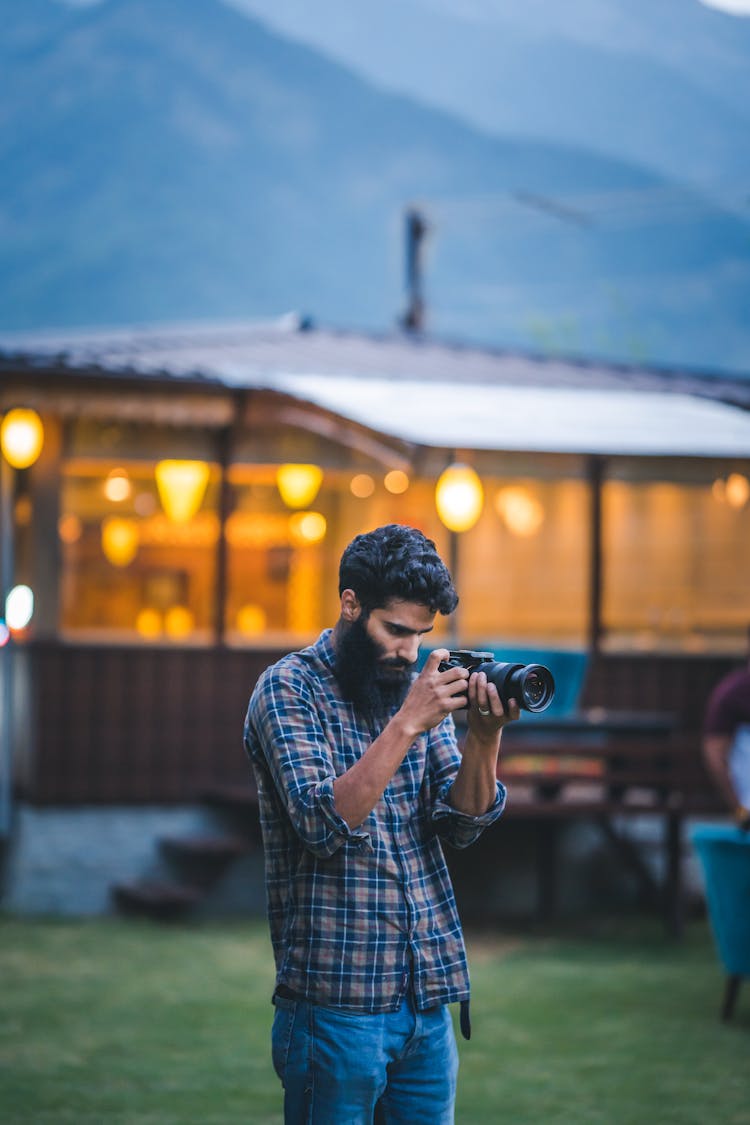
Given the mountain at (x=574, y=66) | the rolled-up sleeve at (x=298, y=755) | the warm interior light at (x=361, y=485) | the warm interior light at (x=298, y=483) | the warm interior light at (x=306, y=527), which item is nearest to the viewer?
the rolled-up sleeve at (x=298, y=755)

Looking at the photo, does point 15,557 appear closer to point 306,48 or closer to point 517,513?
point 517,513

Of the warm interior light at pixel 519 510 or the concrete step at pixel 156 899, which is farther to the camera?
the warm interior light at pixel 519 510

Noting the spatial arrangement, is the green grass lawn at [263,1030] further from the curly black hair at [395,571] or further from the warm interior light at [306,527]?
the curly black hair at [395,571]

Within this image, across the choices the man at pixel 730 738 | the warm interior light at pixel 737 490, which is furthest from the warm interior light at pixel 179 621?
the man at pixel 730 738

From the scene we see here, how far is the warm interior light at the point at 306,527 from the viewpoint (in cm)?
1022

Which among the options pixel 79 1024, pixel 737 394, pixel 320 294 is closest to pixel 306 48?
pixel 320 294

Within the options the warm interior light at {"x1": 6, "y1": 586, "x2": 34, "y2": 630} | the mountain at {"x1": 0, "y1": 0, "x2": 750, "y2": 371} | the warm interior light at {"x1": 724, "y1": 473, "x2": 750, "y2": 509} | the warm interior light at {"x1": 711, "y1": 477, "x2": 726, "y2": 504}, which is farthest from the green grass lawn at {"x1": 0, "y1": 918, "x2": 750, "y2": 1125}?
the mountain at {"x1": 0, "y1": 0, "x2": 750, "y2": 371}

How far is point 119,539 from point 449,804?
23.7 ft

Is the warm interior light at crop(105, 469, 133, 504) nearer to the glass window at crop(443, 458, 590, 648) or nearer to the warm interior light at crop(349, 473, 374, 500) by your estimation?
the warm interior light at crop(349, 473, 374, 500)

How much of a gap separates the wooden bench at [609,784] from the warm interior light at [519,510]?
68.3 inches

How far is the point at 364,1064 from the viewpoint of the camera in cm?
274

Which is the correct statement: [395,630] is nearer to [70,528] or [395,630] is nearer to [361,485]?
[70,528]

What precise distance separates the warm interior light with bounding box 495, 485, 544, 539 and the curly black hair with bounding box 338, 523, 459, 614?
7997 millimetres

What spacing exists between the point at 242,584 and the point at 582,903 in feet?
9.71
